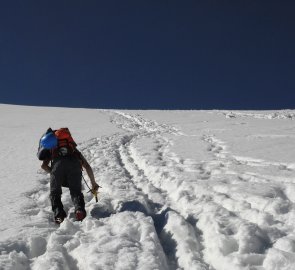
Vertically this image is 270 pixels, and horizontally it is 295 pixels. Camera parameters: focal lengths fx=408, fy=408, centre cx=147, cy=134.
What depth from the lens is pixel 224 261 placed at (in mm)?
4016

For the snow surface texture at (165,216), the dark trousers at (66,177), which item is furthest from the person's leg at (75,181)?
the snow surface texture at (165,216)

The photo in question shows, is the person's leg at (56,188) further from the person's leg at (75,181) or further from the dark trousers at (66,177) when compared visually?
the person's leg at (75,181)

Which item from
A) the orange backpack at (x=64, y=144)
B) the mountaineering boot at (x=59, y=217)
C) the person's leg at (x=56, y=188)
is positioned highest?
the orange backpack at (x=64, y=144)

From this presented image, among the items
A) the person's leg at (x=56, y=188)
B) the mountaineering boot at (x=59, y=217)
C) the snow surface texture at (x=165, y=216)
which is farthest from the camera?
the person's leg at (x=56, y=188)

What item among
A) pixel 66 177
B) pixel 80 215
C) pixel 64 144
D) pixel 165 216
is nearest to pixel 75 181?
pixel 66 177

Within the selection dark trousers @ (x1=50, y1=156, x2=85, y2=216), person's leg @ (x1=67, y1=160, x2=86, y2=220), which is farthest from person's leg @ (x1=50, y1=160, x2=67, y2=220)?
person's leg @ (x1=67, y1=160, x2=86, y2=220)

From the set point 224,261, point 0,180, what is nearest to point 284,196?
point 224,261

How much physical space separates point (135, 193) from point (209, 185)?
1305 millimetres

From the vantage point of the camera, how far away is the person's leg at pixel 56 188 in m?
5.90

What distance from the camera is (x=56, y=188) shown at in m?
6.20

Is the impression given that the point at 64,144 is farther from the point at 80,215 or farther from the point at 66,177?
the point at 80,215

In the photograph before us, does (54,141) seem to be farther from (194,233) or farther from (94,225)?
(194,233)

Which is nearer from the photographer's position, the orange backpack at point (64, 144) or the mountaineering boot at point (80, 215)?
the mountaineering boot at point (80, 215)

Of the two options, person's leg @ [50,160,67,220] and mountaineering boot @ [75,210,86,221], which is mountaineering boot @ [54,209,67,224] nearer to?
person's leg @ [50,160,67,220]
